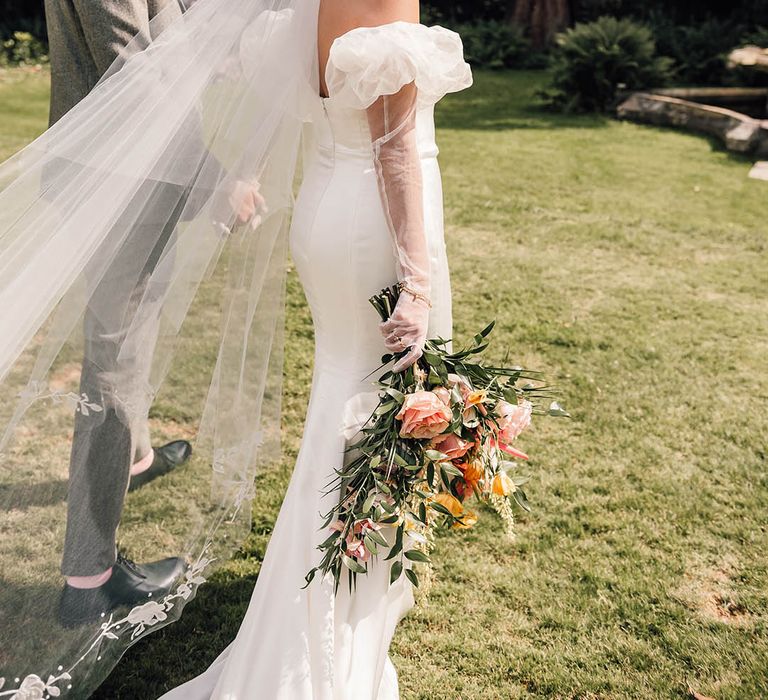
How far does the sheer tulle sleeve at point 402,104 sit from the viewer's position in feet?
6.29

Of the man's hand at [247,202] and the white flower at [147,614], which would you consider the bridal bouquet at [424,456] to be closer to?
the man's hand at [247,202]

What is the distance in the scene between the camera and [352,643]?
231cm

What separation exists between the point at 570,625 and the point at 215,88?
7.00 feet

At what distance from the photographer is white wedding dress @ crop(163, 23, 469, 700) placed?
2.14 metres

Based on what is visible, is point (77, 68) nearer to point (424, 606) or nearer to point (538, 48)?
point (424, 606)

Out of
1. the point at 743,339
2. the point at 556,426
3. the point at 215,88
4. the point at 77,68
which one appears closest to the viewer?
the point at 215,88

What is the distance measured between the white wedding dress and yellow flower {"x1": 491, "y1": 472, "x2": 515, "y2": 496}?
411 millimetres

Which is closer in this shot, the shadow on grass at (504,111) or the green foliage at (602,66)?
the shadow on grass at (504,111)

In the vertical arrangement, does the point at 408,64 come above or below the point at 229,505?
above

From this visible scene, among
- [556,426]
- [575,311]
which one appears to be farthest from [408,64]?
[575,311]

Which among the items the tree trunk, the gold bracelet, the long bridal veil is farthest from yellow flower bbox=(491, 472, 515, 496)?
the tree trunk

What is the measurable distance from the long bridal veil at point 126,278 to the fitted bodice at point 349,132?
0.09 m

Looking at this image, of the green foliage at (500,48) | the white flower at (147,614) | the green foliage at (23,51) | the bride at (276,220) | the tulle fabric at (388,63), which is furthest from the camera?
the green foliage at (500,48)

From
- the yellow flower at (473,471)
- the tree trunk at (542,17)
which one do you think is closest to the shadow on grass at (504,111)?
the tree trunk at (542,17)
